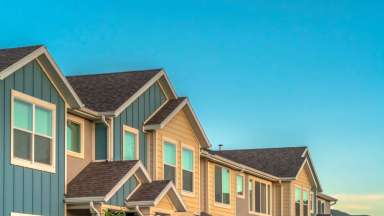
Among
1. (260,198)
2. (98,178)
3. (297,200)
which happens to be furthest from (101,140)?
(297,200)

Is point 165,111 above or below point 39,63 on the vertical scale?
below

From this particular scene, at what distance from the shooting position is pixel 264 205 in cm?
4944

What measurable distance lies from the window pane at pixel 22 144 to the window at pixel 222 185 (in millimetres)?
16912

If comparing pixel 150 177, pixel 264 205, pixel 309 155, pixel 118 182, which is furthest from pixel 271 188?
pixel 118 182

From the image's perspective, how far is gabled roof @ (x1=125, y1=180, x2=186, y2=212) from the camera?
29.2 metres

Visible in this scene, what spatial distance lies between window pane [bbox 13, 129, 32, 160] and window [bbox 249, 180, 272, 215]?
22615 millimetres

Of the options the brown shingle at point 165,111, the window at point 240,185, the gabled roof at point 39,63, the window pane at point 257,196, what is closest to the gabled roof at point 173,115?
the brown shingle at point 165,111

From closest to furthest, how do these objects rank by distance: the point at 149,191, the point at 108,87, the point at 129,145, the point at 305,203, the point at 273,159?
the point at 149,191 < the point at 129,145 < the point at 108,87 < the point at 273,159 < the point at 305,203

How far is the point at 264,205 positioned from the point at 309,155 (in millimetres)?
7156

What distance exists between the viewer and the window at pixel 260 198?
47281mm

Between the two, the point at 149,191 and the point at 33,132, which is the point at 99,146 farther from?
the point at 33,132

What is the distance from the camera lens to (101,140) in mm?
30641

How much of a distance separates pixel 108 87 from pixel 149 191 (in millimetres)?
5155

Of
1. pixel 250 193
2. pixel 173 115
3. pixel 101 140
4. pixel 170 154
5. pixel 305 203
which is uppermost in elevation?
pixel 173 115
